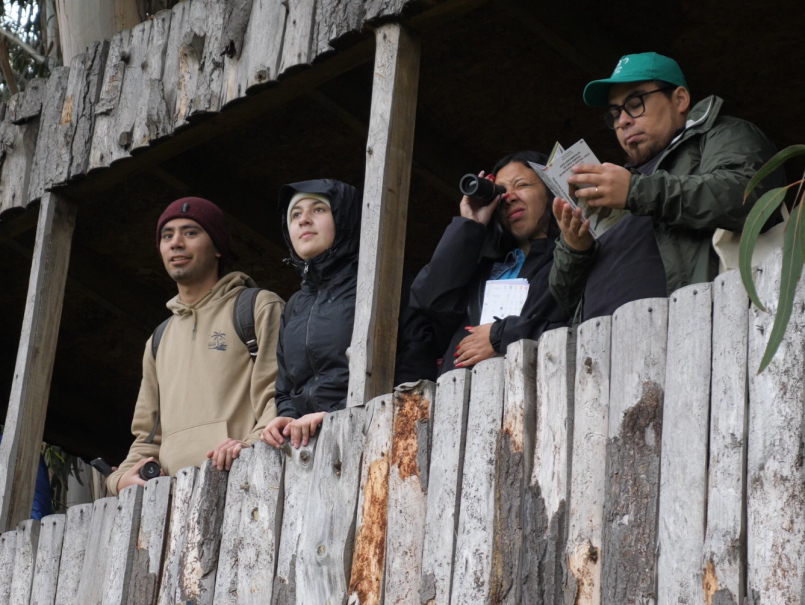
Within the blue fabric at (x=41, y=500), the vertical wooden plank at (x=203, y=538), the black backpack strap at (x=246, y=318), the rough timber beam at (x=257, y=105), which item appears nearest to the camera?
the vertical wooden plank at (x=203, y=538)

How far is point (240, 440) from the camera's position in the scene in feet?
17.1

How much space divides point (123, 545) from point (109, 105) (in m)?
2.43

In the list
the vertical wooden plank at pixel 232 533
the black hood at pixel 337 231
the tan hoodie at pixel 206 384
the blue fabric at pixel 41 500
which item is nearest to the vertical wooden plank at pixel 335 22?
the black hood at pixel 337 231

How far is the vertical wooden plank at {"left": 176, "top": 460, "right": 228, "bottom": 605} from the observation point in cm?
469

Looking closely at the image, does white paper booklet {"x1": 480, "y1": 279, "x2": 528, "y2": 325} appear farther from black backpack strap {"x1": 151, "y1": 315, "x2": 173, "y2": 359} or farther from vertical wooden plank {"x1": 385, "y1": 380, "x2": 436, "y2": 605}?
black backpack strap {"x1": 151, "y1": 315, "x2": 173, "y2": 359}

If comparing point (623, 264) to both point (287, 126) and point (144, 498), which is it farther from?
point (287, 126)

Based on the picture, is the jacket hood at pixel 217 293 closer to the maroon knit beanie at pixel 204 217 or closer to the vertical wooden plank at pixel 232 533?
the maroon knit beanie at pixel 204 217

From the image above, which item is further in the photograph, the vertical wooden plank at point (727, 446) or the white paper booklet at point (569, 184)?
the white paper booklet at point (569, 184)

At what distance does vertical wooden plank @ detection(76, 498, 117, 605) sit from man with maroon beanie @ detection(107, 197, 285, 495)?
5.9 inches

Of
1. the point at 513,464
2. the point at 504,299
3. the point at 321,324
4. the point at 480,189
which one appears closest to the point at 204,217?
the point at 321,324

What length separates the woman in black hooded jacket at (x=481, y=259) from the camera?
4.55 m

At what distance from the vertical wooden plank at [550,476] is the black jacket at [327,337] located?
47.2 inches

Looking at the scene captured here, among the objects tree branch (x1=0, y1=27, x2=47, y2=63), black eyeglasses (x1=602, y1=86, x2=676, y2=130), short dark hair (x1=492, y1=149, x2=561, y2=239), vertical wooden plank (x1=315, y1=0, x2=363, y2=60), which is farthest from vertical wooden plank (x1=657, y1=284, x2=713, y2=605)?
tree branch (x1=0, y1=27, x2=47, y2=63)

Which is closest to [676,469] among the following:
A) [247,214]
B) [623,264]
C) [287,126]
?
[623,264]
